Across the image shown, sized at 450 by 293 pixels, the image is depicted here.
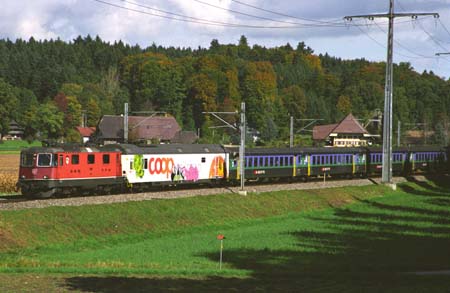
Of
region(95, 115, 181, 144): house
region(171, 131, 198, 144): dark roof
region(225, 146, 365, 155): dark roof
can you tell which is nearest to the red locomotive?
region(225, 146, 365, 155): dark roof

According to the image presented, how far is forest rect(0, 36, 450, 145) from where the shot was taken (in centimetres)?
13338

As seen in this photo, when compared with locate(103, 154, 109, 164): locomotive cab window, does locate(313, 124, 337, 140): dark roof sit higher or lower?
higher

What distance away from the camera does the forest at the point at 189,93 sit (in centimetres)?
13338

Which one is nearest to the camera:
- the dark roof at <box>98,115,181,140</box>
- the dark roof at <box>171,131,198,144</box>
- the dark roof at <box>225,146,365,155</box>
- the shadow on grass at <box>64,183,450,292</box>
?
the shadow on grass at <box>64,183,450,292</box>

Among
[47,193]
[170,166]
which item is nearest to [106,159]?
[47,193]

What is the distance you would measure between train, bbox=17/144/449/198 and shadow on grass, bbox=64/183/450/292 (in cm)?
1156

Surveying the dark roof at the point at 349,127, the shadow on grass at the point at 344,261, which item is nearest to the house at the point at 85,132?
the dark roof at the point at 349,127

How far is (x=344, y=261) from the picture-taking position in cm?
2636

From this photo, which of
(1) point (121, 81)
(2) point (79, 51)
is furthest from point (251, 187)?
(2) point (79, 51)

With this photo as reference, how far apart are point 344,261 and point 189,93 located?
12317cm

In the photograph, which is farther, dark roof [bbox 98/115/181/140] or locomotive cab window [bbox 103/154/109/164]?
dark roof [bbox 98/115/181/140]

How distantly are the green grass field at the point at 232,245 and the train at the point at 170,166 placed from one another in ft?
15.1

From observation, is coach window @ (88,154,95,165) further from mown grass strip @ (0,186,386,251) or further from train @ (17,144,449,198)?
mown grass strip @ (0,186,386,251)

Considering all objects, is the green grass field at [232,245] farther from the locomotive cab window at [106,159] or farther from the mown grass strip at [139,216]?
the locomotive cab window at [106,159]
